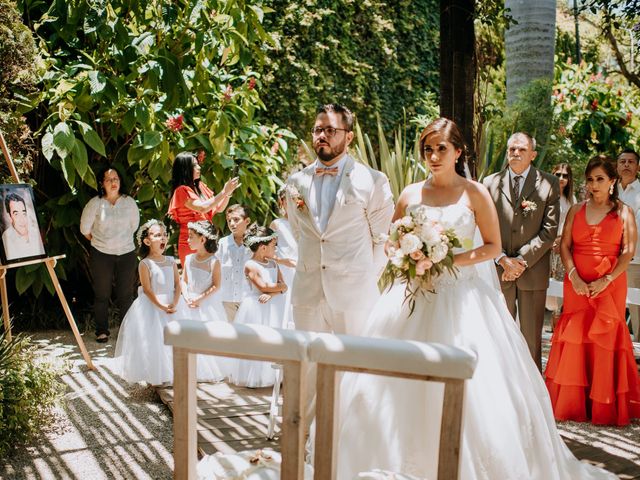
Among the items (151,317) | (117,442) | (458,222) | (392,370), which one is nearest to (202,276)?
(151,317)

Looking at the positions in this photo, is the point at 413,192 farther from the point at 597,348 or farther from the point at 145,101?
the point at 145,101

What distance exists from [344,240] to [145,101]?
13.6ft

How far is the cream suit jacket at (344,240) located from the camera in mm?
3744

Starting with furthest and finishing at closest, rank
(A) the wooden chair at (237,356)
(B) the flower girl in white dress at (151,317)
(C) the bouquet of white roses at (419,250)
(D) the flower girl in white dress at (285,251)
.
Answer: (D) the flower girl in white dress at (285,251), (B) the flower girl in white dress at (151,317), (C) the bouquet of white roses at (419,250), (A) the wooden chair at (237,356)

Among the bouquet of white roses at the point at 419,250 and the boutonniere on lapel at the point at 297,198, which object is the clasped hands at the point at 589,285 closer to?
the bouquet of white roses at the point at 419,250

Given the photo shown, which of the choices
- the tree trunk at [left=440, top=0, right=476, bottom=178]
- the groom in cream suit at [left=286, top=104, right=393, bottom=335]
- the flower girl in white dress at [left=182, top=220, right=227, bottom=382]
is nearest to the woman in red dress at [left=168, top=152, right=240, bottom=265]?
the flower girl in white dress at [left=182, top=220, right=227, bottom=382]

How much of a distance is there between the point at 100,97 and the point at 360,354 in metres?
5.35

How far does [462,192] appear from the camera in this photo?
366 cm

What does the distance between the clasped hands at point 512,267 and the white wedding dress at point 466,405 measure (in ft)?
4.37

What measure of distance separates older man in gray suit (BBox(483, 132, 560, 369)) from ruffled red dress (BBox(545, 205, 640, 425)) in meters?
0.28

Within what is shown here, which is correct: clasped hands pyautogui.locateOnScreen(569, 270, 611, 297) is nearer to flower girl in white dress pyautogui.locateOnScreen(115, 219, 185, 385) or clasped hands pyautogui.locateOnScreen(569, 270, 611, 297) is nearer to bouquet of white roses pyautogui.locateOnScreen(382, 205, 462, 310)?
bouquet of white roses pyautogui.locateOnScreen(382, 205, 462, 310)

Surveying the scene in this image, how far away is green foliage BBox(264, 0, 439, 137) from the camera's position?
12648mm

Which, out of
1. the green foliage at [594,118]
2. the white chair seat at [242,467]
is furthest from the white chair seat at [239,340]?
the green foliage at [594,118]

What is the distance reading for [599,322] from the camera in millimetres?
4699
